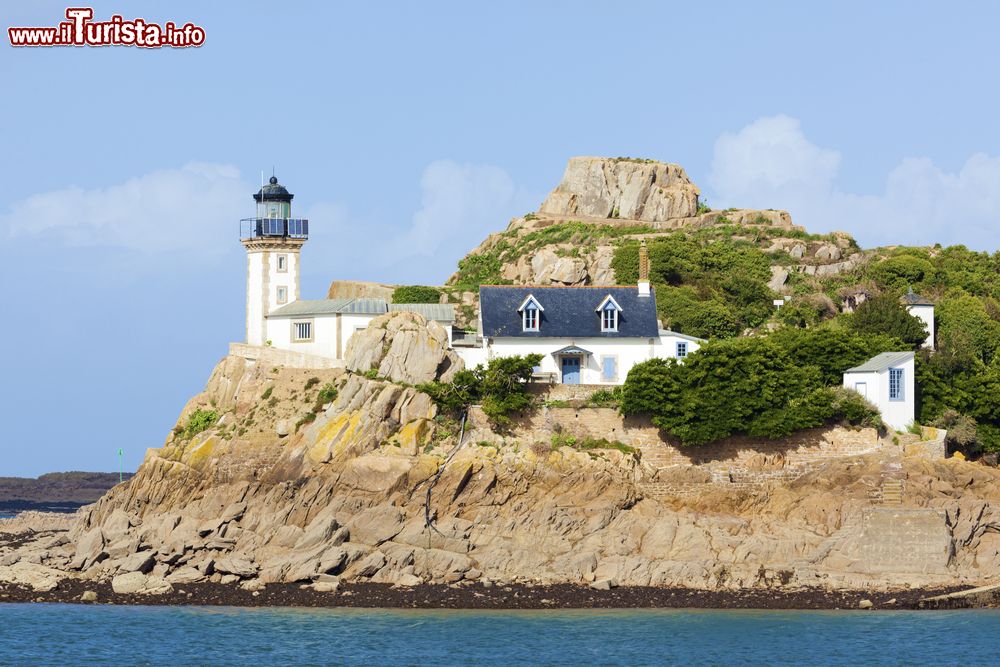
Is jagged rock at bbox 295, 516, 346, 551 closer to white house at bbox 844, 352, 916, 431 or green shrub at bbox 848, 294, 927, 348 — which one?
white house at bbox 844, 352, 916, 431

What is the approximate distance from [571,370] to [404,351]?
5896 millimetres

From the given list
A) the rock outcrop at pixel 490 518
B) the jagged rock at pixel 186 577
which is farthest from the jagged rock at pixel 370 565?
the jagged rock at pixel 186 577

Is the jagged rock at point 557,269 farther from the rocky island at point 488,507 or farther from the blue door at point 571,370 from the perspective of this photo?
the rocky island at point 488,507

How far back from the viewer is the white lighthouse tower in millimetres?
65188

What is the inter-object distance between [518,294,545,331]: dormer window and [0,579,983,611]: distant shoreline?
11848 mm

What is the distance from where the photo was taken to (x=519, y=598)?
50.2 meters

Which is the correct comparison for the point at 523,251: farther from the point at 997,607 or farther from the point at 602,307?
the point at 997,607

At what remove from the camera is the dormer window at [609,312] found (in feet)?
198

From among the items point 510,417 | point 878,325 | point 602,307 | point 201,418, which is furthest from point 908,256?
point 201,418

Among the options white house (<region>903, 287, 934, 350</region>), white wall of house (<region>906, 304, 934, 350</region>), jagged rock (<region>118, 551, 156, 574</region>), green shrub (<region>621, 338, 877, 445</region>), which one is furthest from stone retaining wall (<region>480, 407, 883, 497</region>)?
jagged rock (<region>118, 551, 156, 574</region>)

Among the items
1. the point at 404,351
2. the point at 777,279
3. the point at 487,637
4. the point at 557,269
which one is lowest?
the point at 487,637

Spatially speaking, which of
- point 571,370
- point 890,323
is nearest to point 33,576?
point 571,370

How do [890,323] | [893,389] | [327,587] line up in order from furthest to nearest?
[890,323] → [893,389] → [327,587]

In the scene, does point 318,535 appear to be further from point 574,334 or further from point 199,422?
point 574,334
